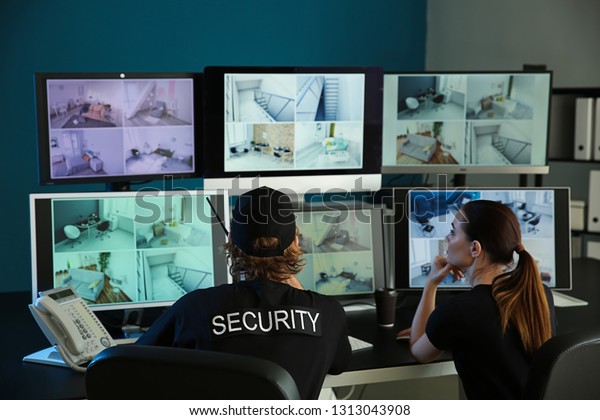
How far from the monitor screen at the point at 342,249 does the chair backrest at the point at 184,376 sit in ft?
3.83

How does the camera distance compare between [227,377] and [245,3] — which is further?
[245,3]

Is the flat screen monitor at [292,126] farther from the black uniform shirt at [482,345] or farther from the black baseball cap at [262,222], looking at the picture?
the black uniform shirt at [482,345]

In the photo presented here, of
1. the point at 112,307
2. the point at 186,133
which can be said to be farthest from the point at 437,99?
the point at 112,307

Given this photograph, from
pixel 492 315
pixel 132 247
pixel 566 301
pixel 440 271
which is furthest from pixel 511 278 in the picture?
pixel 132 247

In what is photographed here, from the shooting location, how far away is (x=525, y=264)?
1.88m

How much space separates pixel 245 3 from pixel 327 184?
1984 millimetres

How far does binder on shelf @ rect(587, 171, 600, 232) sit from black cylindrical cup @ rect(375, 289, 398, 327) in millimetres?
1834

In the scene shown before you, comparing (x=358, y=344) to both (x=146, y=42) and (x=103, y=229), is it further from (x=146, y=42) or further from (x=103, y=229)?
(x=146, y=42)

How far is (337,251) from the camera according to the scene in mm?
2549

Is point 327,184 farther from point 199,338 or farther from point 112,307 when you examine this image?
point 199,338

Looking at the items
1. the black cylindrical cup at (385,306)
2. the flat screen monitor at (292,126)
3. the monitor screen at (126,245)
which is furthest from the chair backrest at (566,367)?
the flat screen monitor at (292,126)

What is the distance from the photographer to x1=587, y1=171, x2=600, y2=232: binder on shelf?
3.77 meters

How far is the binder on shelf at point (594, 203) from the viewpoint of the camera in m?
3.77
